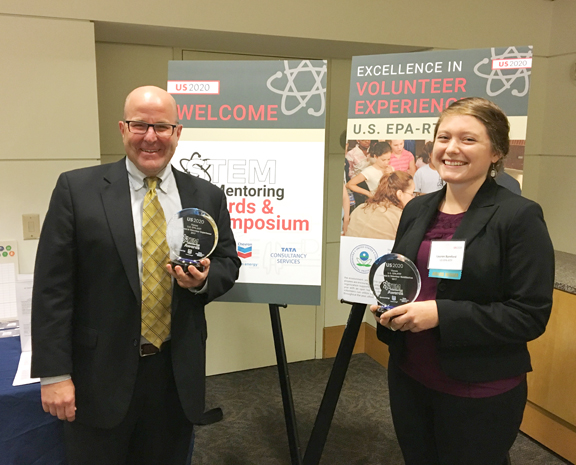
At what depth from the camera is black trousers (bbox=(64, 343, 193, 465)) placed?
1.42m

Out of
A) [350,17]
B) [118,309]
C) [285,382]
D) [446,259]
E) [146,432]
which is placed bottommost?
[285,382]

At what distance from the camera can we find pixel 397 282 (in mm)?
1396

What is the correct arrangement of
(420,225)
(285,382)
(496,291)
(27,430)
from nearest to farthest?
(496,291)
(420,225)
(27,430)
(285,382)

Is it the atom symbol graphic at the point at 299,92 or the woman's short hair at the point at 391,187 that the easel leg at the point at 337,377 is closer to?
the woman's short hair at the point at 391,187

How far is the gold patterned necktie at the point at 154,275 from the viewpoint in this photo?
4.64ft

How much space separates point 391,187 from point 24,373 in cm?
168

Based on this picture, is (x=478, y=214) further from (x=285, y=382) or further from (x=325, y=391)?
(x=285, y=382)

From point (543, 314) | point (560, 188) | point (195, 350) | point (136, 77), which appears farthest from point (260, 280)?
point (560, 188)

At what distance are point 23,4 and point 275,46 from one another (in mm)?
1415

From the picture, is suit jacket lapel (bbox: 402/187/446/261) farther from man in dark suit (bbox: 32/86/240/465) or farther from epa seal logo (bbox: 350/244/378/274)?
man in dark suit (bbox: 32/86/240/465)

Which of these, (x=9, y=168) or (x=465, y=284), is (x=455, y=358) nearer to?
(x=465, y=284)

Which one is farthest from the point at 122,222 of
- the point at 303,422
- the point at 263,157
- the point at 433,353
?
the point at 303,422

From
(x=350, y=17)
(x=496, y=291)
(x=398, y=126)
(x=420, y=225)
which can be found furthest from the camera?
(x=350, y=17)

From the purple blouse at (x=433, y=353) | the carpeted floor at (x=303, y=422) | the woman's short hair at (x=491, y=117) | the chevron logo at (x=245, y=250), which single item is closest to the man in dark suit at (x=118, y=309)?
the chevron logo at (x=245, y=250)
